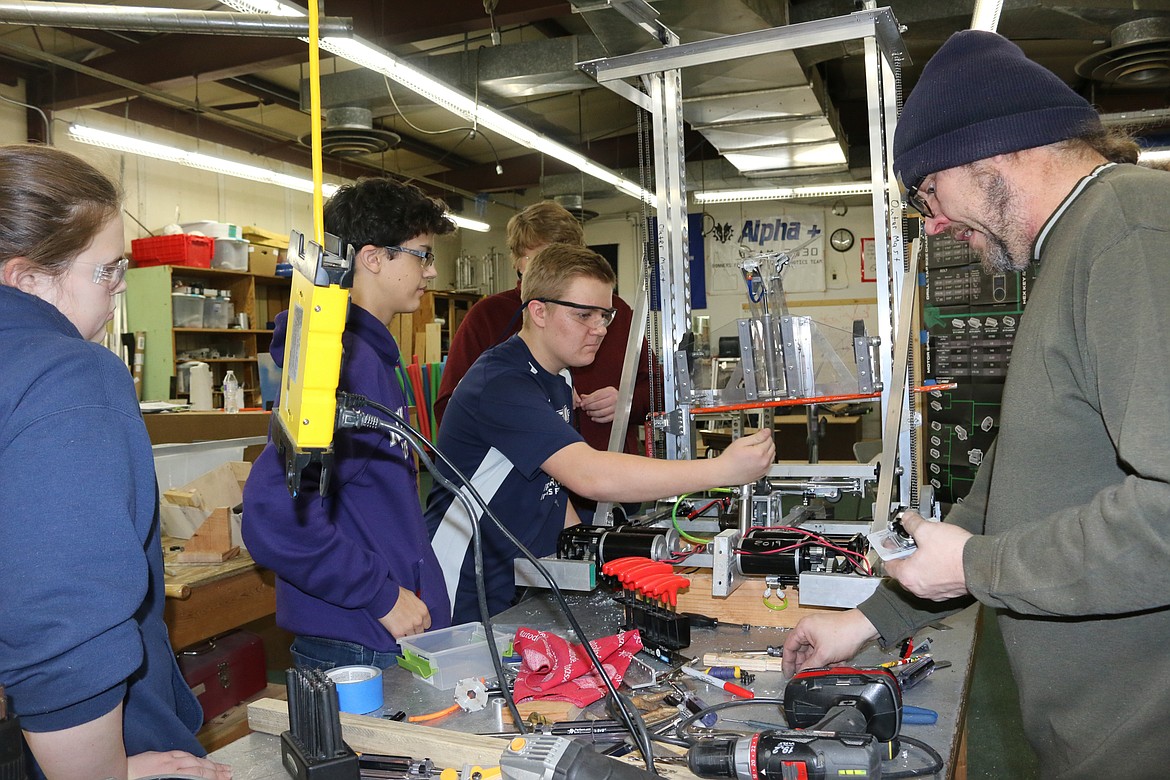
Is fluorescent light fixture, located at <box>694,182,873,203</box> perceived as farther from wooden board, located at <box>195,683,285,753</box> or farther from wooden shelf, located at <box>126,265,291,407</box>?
wooden board, located at <box>195,683,285,753</box>

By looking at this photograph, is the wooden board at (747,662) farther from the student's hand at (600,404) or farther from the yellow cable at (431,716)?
the student's hand at (600,404)

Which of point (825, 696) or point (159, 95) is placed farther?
point (159, 95)

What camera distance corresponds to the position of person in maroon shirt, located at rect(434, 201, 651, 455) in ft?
9.87

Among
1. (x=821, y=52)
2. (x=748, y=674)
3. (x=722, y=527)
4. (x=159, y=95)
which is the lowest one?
(x=748, y=674)

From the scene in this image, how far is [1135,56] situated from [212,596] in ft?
22.3

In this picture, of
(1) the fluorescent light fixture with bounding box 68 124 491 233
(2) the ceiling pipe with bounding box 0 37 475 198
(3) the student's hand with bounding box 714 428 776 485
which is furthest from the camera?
(2) the ceiling pipe with bounding box 0 37 475 198

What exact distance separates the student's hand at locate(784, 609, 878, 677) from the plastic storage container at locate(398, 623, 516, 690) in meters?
0.52

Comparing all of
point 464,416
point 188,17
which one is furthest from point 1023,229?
point 188,17

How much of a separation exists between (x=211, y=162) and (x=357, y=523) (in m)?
6.43

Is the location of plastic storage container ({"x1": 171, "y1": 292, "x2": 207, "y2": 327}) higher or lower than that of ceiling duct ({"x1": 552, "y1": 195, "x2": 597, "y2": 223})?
lower

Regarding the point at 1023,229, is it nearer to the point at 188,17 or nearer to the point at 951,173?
the point at 951,173

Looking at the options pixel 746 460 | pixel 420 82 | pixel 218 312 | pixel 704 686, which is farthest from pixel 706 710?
pixel 218 312

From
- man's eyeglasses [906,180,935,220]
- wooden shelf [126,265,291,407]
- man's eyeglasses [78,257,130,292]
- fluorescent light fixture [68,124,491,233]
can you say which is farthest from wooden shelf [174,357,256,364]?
man's eyeglasses [906,180,935,220]

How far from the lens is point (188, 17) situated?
3678 millimetres
